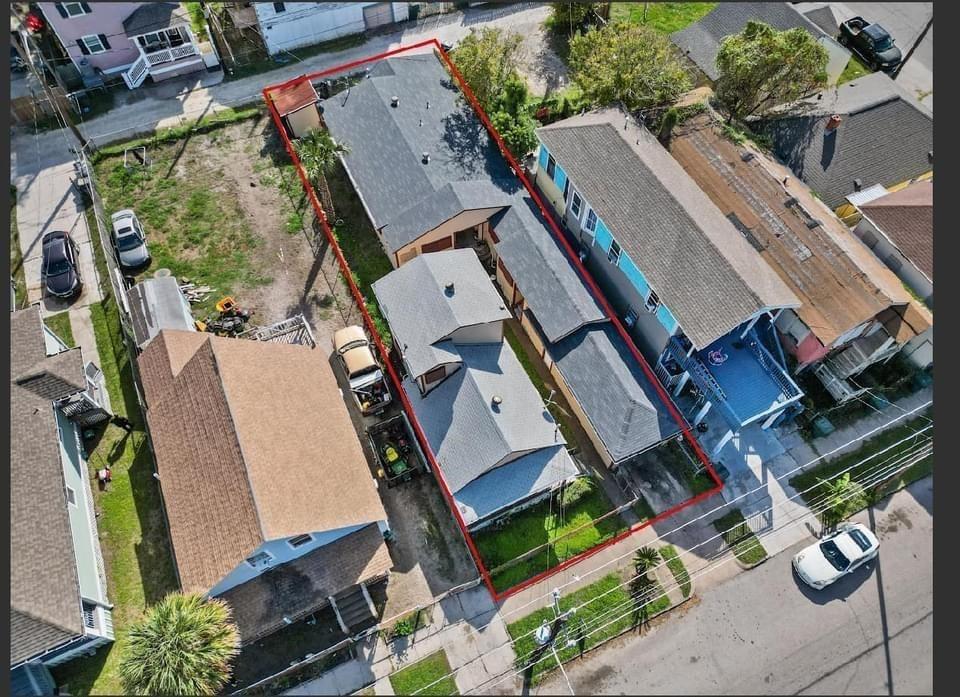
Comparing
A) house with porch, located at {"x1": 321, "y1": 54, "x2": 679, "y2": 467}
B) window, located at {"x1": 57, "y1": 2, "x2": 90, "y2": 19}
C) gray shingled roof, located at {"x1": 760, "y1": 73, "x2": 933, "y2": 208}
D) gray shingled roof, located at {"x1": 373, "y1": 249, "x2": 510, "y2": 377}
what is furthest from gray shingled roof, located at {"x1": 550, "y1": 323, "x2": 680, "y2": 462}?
window, located at {"x1": 57, "y1": 2, "x2": 90, "y2": 19}

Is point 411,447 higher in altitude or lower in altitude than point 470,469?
higher

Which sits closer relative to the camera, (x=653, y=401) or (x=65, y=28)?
(x=653, y=401)

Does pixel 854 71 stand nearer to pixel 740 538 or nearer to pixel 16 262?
pixel 740 538

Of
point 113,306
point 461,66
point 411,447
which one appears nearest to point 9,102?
point 113,306

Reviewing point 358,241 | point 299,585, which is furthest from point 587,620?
point 358,241

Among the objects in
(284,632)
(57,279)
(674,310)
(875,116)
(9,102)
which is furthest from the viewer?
(9,102)

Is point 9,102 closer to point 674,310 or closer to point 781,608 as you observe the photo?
point 674,310

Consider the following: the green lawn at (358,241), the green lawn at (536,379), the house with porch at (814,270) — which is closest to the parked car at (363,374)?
the green lawn at (358,241)
